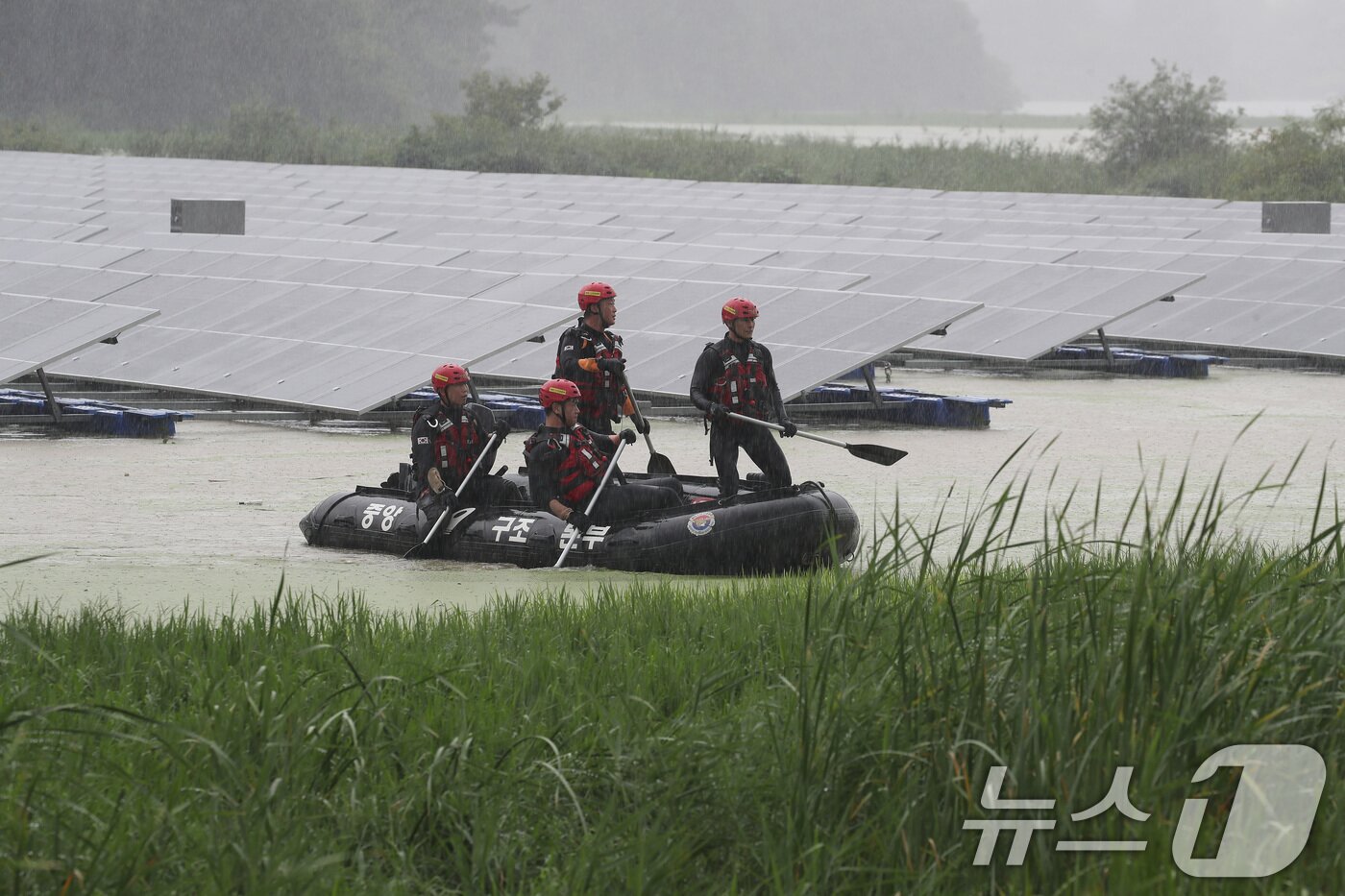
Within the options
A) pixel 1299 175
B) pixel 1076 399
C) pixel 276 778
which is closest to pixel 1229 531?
pixel 276 778

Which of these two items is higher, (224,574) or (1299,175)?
(1299,175)

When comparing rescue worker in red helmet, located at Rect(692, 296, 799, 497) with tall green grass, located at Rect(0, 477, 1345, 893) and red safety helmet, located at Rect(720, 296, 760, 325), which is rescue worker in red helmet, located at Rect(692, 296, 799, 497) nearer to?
red safety helmet, located at Rect(720, 296, 760, 325)

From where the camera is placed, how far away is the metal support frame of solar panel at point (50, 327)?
20.5 meters

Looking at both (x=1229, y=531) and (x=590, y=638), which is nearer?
(x=590, y=638)

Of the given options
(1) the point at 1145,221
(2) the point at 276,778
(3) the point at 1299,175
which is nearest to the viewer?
(2) the point at 276,778

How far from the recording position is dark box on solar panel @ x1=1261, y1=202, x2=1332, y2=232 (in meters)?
37.4

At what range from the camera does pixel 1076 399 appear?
24266 mm

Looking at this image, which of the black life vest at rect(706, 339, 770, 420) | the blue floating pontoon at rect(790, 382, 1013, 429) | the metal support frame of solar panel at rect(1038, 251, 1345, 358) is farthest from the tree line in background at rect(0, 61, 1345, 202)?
the black life vest at rect(706, 339, 770, 420)

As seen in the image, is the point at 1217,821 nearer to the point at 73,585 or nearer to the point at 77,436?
the point at 73,585

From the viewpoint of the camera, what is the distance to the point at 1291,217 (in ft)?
123

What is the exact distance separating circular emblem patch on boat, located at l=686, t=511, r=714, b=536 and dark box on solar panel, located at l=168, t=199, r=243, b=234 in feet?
78.3

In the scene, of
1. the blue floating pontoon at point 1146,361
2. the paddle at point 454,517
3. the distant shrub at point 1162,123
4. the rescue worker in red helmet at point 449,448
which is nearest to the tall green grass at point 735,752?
the paddle at point 454,517

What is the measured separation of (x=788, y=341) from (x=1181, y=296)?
11346 mm

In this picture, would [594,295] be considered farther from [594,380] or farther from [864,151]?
[864,151]
